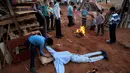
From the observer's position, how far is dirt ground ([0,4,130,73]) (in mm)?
6223

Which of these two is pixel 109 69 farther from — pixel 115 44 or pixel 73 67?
pixel 115 44

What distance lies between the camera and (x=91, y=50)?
7773 mm

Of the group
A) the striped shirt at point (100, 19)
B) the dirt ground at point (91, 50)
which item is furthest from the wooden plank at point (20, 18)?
the striped shirt at point (100, 19)

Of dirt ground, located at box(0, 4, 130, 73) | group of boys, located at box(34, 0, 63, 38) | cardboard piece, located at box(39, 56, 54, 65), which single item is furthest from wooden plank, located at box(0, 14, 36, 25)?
cardboard piece, located at box(39, 56, 54, 65)

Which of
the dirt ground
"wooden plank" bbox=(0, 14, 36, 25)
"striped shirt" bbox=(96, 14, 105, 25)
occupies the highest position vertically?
"wooden plank" bbox=(0, 14, 36, 25)

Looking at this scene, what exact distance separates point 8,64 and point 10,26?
142 centimetres

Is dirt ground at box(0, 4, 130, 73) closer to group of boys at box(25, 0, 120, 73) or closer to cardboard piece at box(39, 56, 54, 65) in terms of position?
cardboard piece at box(39, 56, 54, 65)

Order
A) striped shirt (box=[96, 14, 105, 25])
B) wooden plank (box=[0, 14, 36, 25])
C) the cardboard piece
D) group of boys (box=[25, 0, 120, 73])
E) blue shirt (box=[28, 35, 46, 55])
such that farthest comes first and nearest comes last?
striped shirt (box=[96, 14, 105, 25]), wooden plank (box=[0, 14, 36, 25]), the cardboard piece, group of boys (box=[25, 0, 120, 73]), blue shirt (box=[28, 35, 46, 55])

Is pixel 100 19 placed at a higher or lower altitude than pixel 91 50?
higher

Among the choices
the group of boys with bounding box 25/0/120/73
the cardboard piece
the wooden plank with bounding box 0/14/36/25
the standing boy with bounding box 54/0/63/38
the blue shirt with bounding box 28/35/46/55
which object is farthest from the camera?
the standing boy with bounding box 54/0/63/38

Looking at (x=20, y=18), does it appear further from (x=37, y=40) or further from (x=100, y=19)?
(x=100, y=19)

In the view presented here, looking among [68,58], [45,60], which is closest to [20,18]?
[45,60]

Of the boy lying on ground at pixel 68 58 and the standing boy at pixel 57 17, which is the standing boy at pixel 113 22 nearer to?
the boy lying on ground at pixel 68 58

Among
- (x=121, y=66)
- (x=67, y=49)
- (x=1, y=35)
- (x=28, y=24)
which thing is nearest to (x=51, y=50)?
(x=67, y=49)
